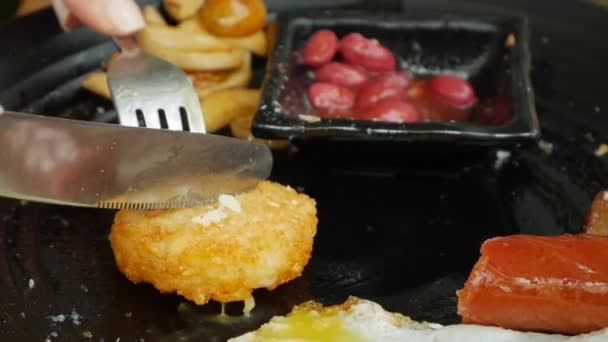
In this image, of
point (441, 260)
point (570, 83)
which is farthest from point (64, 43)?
point (570, 83)

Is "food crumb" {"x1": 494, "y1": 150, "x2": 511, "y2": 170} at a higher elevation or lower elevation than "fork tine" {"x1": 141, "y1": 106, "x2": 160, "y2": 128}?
lower

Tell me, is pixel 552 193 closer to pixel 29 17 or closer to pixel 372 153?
pixel 372 153

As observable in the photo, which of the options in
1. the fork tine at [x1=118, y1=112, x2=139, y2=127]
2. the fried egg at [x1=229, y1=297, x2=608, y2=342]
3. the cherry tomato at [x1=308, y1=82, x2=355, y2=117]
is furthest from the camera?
the cherry tomato at [x1=308, y1=82, x2=355, y2=117]

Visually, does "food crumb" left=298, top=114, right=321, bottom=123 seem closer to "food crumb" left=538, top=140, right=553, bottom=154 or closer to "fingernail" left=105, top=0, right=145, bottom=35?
"fingernail" left=105, top=0, right=145, bottom=35

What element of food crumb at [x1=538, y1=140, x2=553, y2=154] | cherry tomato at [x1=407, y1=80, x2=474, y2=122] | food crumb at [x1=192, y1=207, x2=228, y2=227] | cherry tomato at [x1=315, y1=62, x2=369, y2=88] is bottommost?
food crumb at [x1=538, y1=140, x2=553, y2=154]

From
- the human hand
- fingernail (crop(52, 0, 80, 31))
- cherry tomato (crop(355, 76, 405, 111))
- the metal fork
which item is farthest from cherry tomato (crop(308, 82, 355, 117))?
fingernail (crop(52, 0, 80, 31))

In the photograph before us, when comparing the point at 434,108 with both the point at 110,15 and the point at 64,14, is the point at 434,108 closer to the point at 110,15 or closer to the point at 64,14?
the point at 110,15
